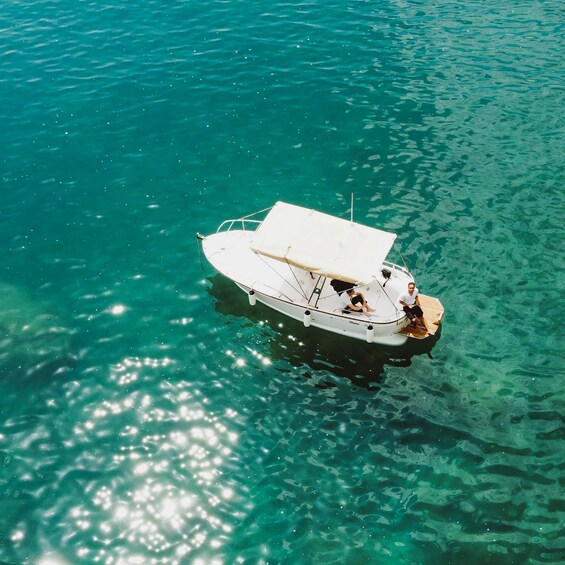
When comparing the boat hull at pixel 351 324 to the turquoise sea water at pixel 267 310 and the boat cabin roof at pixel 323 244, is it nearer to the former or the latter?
the turquoise sea water at pixel 267 310

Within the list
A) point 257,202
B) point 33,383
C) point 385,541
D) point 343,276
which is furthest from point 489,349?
point 33,383

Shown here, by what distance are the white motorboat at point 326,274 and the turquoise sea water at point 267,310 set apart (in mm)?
1321

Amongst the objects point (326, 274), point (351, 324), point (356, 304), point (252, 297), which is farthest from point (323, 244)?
Answer: point (252, 297)

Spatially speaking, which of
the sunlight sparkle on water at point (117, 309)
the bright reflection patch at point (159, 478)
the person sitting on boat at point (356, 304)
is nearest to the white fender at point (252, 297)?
the person sitting on boat at point (356, 304)

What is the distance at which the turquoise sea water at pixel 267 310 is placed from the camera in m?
23.2

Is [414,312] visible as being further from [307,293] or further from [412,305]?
[307,293]

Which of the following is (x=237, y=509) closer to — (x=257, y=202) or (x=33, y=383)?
(x=33, y=383)

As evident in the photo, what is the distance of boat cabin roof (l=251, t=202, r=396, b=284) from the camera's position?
27938 mm

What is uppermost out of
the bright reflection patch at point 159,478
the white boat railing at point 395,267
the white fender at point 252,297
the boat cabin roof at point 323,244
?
the boat cabin roof at point 323,244

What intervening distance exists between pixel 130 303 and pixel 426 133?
23779mm

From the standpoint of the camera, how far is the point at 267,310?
102 ft

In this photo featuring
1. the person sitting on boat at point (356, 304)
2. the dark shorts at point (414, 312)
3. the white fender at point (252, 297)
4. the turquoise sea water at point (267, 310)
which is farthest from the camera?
the white fender at point (252, 297)

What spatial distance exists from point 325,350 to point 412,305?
15.9 feet

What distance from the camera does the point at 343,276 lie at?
27.6 m
